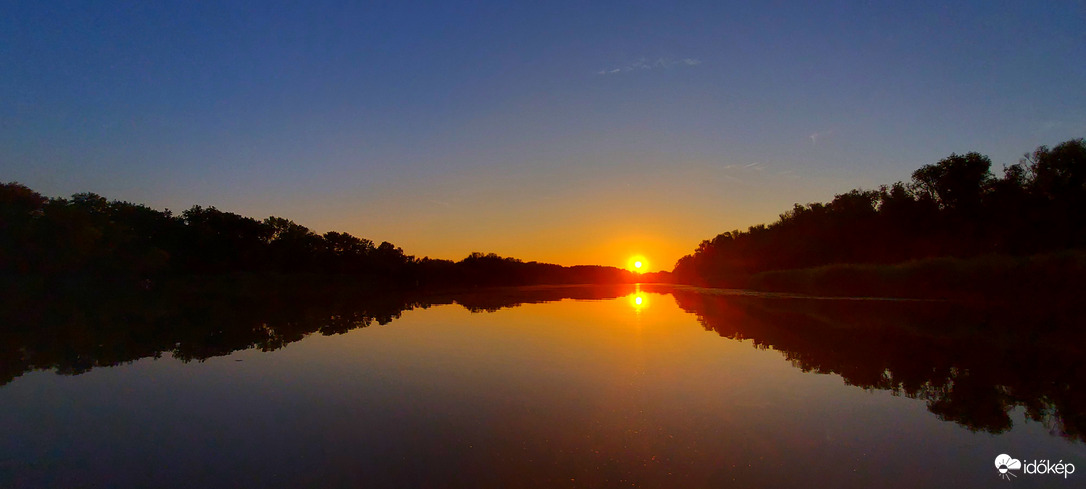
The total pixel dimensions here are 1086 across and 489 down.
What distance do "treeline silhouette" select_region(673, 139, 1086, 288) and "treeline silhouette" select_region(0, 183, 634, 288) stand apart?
6112cm

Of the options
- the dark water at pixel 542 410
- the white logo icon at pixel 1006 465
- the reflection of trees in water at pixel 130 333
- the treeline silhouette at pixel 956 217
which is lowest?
the white logo icon at pixel 1006 465

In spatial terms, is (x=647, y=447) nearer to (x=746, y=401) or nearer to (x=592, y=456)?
(x=592, y=456)

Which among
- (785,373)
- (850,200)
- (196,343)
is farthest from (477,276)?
(785,373)

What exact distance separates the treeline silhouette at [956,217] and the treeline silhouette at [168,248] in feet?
201

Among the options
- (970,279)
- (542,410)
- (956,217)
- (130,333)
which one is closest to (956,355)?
(542,410)

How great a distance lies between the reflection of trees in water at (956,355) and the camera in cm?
917

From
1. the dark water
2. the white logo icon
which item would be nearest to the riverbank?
the dark water

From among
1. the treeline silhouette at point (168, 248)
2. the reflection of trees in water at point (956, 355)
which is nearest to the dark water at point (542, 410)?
the reflection of trees in water at point (956, 355)

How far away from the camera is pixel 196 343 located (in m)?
17.5

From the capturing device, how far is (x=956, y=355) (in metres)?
14.3

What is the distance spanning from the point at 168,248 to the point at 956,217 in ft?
273

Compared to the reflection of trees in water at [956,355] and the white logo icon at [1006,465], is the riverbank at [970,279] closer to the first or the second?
the reflection of trees in water at [956,355]

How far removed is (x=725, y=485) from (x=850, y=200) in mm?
72404

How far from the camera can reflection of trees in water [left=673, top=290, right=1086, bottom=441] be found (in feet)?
30.1
